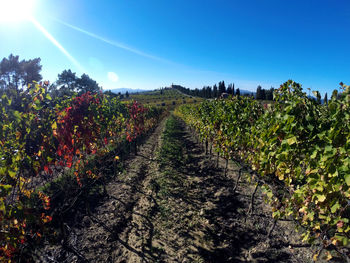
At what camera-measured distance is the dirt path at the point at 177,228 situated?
446 centimetres

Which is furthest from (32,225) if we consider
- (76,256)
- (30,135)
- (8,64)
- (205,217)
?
(8,64)

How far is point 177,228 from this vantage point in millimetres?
5422

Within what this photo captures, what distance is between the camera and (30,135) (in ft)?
14.9

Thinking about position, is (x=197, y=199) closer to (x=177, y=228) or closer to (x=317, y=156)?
(x=177, y=228)

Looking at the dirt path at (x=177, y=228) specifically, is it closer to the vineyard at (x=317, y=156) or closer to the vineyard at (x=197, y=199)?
the vineyard at (x=197, y=199)

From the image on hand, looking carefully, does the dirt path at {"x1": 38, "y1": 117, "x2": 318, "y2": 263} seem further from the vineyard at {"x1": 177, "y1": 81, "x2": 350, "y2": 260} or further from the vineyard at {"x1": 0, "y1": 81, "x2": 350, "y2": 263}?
the vineyard at {"x1": 177, "y1": 81, "x2": 350, "y2": 260}

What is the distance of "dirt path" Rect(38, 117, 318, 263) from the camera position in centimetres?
446

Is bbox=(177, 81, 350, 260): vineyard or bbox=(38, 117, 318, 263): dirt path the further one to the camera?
bbox=(38, 117, 318, 263): dirt path

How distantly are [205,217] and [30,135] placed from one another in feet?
17.6

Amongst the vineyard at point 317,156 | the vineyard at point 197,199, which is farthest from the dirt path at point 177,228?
the vineyard at point 317,156

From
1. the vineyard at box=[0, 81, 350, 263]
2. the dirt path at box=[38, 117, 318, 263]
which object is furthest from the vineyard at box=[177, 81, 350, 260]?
the dirt path at box=[38, 117, 318, 263]

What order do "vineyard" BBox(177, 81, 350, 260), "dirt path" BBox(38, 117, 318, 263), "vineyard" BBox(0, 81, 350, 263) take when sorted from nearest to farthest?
"vineyard" BBox(177, 81, 350, 260) → "vineyard" BBox(0, 81, 350, 263) → "dirt path" BBox(38, 117, 318, 263)

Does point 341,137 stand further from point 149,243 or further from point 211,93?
point 211,93

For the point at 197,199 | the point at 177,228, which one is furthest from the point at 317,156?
the point at 197,199
